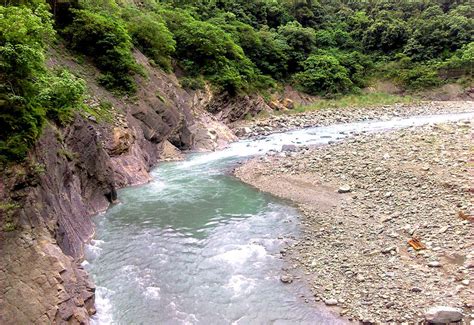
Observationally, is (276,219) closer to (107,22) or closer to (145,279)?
(145,279)

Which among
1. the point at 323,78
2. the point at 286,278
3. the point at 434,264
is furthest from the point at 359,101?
the point at 286,278

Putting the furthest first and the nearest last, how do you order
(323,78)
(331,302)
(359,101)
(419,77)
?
(419,77) < (323,78) < (359,101) < (331,302)

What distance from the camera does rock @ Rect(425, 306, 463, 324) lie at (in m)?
9.04

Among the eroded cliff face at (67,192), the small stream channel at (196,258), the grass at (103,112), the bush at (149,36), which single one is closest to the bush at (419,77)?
the bush at (149,36)

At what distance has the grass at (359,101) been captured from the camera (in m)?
51.1

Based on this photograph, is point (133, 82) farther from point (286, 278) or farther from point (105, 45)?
point (286, 278)

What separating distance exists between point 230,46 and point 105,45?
20404 millimetres

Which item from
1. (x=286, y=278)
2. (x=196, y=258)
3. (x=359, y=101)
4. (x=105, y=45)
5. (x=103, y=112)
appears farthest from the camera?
(x=359, y=101)

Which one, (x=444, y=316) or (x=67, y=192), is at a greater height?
(x=67, y=192)

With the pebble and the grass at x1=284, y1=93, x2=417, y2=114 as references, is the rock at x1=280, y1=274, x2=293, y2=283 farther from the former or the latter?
the grass at x1=284, y1=93, x2=417, y2=114

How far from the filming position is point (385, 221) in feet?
48.5

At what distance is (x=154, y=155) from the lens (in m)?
27.2

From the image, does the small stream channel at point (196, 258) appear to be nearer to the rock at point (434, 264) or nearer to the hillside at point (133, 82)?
the hillside at point (133, 82)

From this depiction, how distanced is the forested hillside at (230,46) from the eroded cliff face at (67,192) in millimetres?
1070
